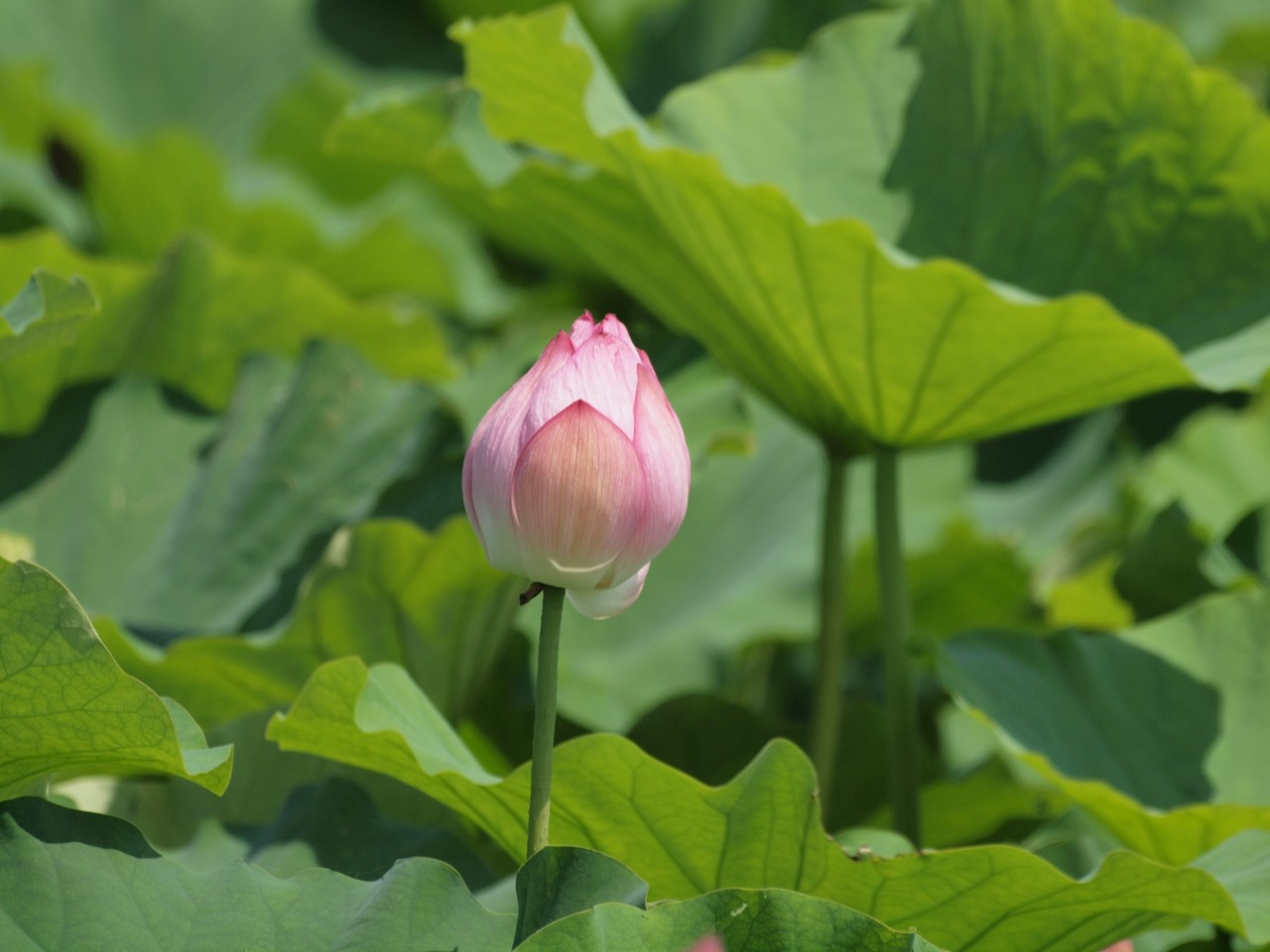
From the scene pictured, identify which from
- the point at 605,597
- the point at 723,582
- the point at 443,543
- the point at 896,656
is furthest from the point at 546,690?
the point at 723,582

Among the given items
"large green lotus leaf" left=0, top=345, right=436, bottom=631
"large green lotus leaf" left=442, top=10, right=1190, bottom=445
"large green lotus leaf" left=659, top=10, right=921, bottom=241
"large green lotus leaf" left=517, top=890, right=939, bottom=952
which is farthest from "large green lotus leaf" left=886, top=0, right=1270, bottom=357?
"large green lotus leaf" left=517, top=890, right=939, bottom=952

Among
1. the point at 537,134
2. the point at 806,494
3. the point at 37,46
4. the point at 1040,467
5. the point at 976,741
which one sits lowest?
the point at 1040,467

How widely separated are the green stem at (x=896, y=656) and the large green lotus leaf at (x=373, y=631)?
10.9 inches

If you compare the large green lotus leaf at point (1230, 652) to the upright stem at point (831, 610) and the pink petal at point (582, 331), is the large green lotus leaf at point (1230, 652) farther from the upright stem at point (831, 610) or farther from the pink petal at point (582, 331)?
the pink petal at point (582, 331)

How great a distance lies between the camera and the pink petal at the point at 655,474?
1.76ft

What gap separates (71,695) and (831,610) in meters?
0.59

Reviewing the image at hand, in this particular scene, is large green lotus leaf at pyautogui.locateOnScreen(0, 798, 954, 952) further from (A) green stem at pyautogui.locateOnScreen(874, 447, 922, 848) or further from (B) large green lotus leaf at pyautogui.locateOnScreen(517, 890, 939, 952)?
(A) green stem at pyautogui.locateOnScreen(874, 447, 922, 848)

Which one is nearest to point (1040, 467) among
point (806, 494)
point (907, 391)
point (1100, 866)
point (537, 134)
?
point (806, 494)

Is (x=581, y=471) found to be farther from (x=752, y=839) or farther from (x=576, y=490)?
(x=752, y=839)

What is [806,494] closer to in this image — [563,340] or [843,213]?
[843,213]

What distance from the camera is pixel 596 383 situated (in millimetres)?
544

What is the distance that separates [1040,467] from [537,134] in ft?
3.68

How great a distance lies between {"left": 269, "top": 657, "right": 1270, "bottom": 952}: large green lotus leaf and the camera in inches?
26.5

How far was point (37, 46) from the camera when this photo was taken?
2.31 m
